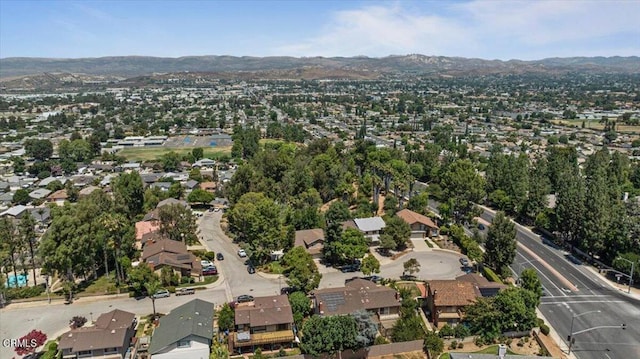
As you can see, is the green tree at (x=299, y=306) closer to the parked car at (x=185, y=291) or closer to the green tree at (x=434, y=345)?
the green tree at (x=434, y=345)

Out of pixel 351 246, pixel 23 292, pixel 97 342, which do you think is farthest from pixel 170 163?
pixel 97 342

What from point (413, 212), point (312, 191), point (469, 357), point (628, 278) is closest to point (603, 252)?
point (628, 278)

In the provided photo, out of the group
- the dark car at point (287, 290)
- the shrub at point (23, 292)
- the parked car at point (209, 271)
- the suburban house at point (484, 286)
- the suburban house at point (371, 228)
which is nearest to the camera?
the suburban house at point (484, 286)

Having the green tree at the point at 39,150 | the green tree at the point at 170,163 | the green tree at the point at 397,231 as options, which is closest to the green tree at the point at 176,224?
the green tree at the point at 397,231

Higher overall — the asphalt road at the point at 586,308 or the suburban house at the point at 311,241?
the suburban house at the point at 311,241

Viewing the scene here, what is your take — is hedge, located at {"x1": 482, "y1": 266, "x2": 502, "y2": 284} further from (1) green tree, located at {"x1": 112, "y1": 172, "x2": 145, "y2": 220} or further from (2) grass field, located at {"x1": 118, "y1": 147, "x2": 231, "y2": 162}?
(2) grass field, located at {"x1": 118, "y1": 147, "x2": 231, "y2": 162}

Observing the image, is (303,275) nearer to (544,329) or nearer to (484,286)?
(484,286)

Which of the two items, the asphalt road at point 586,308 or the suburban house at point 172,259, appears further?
the suburban house at point 172,259

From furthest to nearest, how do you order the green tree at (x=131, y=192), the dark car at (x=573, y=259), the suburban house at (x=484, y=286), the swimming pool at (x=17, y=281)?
the green tree at (x=131, y=192) < the dark car at (x=573, y=259) < the swimming pool at (x=17, y=281) < the suburban house at (x=484, y=286)
